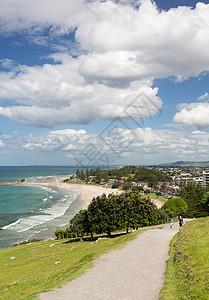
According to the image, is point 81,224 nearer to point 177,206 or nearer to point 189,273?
point 189,273

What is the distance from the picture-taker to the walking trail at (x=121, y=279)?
32.8ft

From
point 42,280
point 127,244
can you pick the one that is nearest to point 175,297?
point 42,280

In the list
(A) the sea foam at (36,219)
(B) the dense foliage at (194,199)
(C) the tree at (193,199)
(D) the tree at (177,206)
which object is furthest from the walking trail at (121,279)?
(C) the tree at (193,199)

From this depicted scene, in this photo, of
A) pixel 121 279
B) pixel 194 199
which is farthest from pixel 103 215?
pixel 194 199

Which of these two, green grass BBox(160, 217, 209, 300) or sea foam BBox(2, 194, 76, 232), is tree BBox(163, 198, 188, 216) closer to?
sea foam BBox(2, 194, 76, 232)

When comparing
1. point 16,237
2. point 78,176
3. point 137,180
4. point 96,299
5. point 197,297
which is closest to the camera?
point 197,297

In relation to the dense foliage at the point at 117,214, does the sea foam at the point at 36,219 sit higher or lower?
lower

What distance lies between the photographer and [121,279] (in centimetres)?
1171

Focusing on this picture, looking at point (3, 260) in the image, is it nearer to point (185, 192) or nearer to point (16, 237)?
point (16, 237)

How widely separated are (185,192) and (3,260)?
2055 inches

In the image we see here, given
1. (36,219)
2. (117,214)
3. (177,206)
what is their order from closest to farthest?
(117,214) → (177,206) → (36,219)

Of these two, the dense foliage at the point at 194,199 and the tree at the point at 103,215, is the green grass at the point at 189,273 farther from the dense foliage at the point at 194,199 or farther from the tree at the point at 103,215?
the dense foliage at the point at 194,199

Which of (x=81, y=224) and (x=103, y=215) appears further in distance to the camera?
(x=81, y=224)

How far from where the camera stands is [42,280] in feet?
47.3
